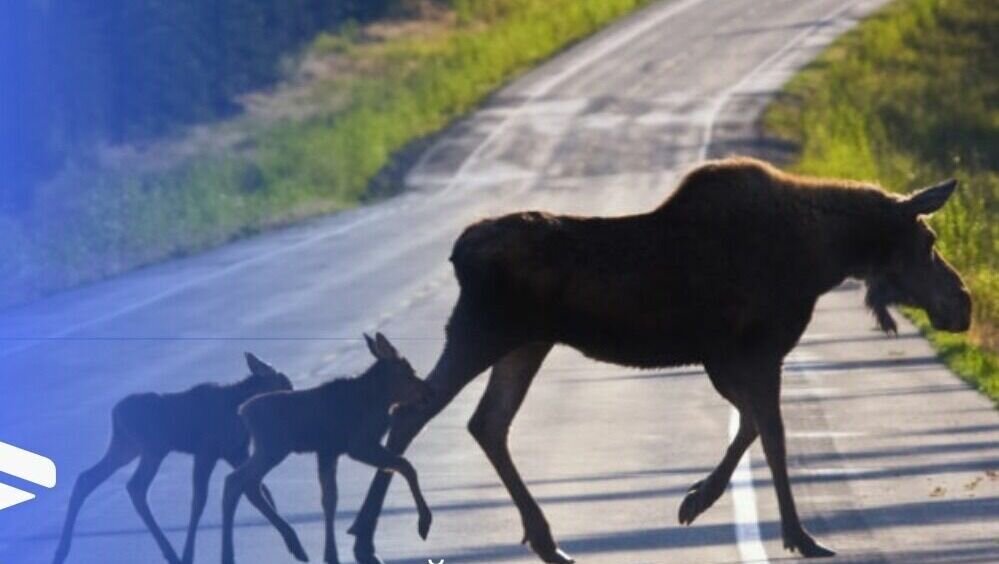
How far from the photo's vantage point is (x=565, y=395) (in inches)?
821

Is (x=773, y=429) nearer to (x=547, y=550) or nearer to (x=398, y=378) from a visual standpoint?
(x=547, y=550)

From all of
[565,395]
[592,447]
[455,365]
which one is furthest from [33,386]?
[455,365]

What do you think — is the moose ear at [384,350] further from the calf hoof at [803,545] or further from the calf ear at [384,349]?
the calf hoof at [803,545]

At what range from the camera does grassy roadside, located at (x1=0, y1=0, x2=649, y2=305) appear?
131 ft

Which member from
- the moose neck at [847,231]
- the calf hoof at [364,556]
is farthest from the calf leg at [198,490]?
the moose neck at [847,231]

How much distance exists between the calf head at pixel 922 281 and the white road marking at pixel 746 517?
4.53 ft

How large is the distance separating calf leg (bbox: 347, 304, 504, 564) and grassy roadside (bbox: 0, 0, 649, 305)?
70.9 ft

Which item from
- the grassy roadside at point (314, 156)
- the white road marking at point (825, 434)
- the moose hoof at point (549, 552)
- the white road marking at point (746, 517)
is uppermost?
the moose hoof at point (549, 552)

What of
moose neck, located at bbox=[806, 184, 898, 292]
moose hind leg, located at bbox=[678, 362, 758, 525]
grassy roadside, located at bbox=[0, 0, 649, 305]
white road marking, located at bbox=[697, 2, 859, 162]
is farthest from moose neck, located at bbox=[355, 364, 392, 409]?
white road marking, located at bbox=[697, 2, 859, 162]

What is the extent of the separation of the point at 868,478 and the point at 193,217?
31.4m

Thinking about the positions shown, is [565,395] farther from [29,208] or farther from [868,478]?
[29,208]

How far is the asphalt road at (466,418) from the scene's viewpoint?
1255 centimetres

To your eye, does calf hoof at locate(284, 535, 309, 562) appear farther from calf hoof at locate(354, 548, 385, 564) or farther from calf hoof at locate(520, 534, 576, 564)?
calf hoof at locate(520, 534, 576, 564)

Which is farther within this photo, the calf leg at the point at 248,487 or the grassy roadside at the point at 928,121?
the grassy roadside at the point at 928,121
